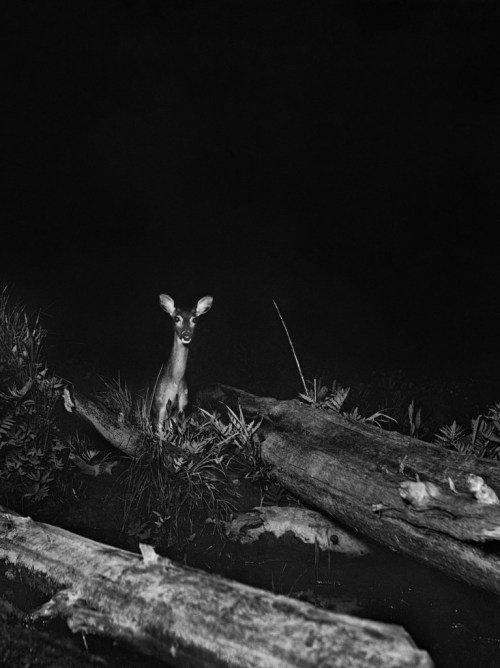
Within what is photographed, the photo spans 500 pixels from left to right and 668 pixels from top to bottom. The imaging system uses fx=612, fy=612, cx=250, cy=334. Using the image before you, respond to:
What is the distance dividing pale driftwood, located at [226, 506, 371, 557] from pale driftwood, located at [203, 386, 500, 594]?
16cm

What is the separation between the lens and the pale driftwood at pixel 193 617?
101 inches

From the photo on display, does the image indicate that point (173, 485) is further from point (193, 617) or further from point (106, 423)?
point (193, 617)

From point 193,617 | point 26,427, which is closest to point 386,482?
point 193,617

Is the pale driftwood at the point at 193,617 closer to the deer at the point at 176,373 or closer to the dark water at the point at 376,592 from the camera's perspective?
the dark water at the point at 376,592

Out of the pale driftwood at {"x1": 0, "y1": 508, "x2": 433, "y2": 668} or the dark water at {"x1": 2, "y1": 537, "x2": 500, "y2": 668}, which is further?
the dark water at {"x1": 2, "y1": 537, "x2": 500, "y2": 668}

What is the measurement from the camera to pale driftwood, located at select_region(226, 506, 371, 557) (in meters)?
4.57

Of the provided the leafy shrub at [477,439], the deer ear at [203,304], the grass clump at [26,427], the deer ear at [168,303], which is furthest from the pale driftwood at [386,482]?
the grass clump at [26,427]

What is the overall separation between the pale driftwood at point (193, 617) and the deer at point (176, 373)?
218cm

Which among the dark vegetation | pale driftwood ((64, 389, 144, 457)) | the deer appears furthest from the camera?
the deer

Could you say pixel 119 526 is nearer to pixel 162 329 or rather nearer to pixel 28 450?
pixel 28 450

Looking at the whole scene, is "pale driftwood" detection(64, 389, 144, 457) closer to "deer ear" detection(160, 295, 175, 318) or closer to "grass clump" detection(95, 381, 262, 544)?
"grass clump" detection(95, 381, 262, 544)

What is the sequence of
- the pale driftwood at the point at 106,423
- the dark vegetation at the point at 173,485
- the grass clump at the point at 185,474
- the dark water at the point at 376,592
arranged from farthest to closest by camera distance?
the pale driftwood at the point at 106,423, the grass clump at the point at 185,474, the dark vegetation at the point at 173,485, the dark water at the point at 376,592

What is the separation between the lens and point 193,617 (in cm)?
291

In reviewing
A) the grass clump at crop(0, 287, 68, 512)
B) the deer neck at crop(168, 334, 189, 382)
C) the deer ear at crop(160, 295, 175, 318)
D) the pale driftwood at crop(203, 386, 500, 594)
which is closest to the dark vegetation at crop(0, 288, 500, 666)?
the grass clump at crop(0, 287, 68, 512)
